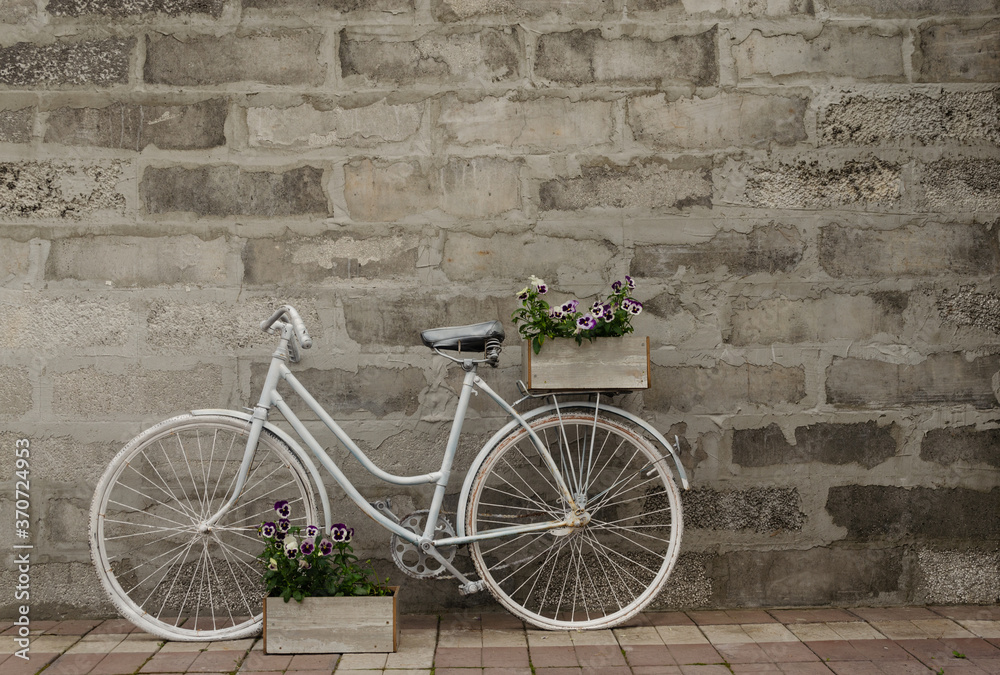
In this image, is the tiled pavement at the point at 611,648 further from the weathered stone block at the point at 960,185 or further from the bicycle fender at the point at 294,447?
the weathered stone block at the point at 960,185

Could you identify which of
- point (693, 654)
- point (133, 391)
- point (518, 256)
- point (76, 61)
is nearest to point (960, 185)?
point (518, 256)

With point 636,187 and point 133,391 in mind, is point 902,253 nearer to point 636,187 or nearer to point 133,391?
point 636,187

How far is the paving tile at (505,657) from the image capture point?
9.38ft

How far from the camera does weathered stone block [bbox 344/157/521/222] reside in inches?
138

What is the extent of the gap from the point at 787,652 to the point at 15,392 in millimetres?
3327

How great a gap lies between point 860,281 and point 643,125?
1195mm

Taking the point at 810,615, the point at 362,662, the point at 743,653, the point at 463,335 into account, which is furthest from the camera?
the point at 810,615

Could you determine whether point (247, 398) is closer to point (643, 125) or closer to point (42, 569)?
point (42, 569)

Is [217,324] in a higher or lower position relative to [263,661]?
higher

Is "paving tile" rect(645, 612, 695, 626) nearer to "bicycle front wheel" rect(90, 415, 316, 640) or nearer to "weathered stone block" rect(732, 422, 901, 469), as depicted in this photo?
"weathered stone block" rect(732, 422, 901, 469)

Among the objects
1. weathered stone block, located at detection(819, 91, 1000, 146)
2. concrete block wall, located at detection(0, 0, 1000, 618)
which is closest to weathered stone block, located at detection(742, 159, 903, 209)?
concrete block wall, located at detection(0, 0, 1000, 618)

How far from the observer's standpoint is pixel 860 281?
3.56 meters

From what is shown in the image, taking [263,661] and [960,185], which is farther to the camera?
[960,185]

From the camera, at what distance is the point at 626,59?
354 cm
